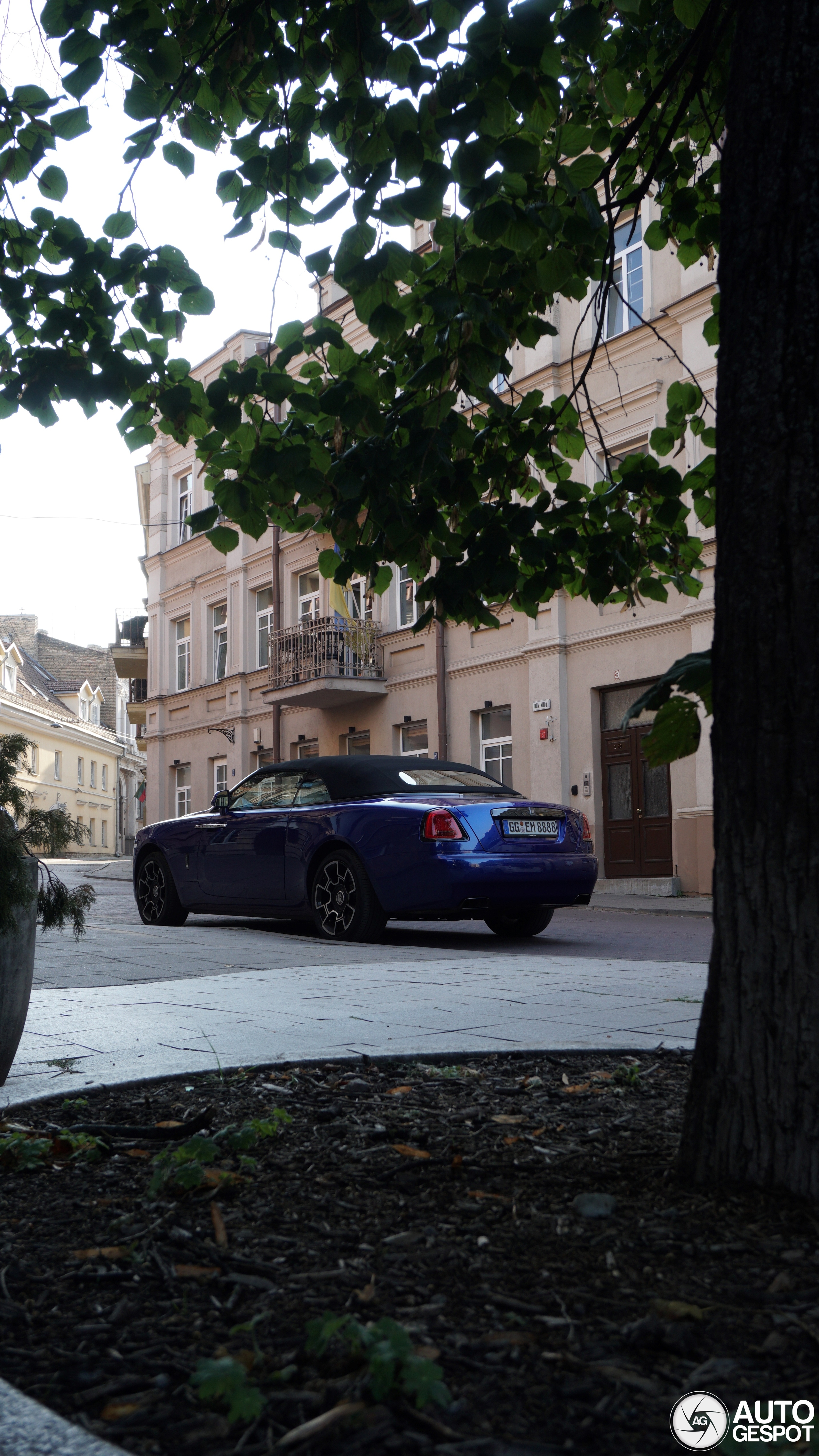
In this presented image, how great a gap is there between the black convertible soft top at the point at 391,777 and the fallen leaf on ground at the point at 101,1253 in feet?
23.6

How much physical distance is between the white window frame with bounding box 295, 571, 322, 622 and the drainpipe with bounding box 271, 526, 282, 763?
1.45 ft

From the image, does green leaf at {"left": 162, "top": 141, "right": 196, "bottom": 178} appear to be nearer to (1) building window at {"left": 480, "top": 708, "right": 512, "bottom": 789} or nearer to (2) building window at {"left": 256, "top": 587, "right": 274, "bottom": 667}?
(1) building window at {"left": 480, "top": 708, "right": 512, "bottom": 789}

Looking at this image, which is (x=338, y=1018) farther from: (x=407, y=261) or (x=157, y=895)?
(x=157, y=895)

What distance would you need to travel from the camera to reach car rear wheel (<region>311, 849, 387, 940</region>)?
356 inches

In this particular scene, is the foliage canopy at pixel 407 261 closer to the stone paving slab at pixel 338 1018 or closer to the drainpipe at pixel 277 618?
the stone paving slab at pixel 338 1018

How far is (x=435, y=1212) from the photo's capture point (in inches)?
89.3

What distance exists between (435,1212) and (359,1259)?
0.91ft

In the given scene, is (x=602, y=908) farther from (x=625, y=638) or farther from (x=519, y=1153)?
(x=519, y=1153)

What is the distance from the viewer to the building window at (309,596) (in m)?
26.5

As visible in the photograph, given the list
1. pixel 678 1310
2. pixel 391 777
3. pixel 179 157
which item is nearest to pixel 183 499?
pixel 391 777

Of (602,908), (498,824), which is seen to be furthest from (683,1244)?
(602,908)

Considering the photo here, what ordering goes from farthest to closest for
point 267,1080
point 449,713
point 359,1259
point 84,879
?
1. point 84,879
2. point 449,713
3. point 267,1080
4. point 359,1259

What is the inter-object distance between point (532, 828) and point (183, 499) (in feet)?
85.1

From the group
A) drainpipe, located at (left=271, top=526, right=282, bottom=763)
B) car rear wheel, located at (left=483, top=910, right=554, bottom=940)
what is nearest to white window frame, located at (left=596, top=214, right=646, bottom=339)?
drainpipe, located at (left=271, top=526, right=282, bottom=763)
